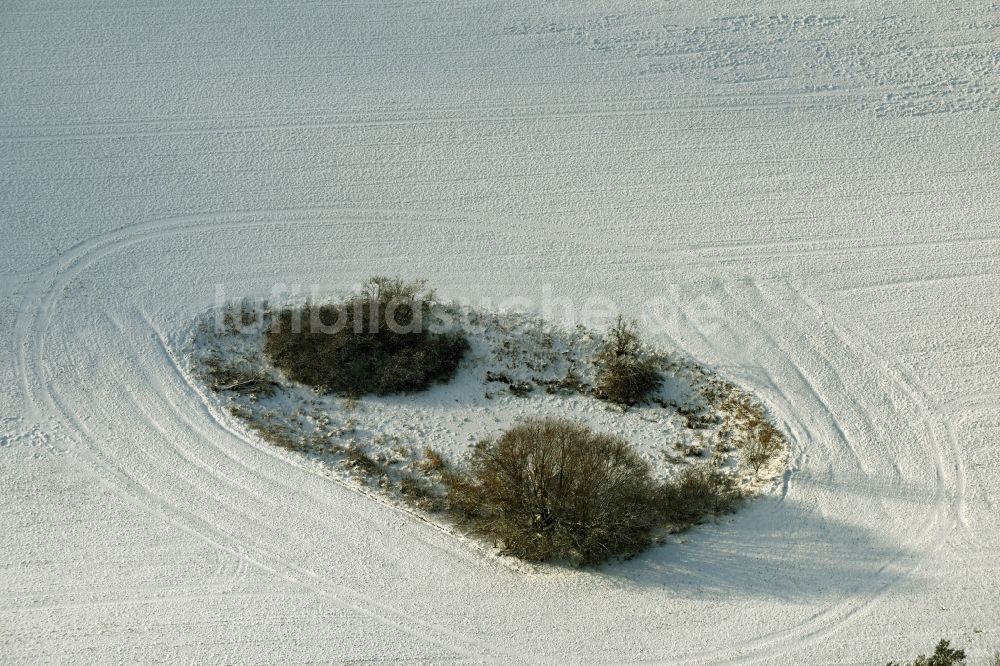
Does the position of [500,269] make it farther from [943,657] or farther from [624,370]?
[943,657]

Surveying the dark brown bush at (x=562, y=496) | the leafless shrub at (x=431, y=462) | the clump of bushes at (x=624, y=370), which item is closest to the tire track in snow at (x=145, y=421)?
the dark brown bush at (x=562, y=496)

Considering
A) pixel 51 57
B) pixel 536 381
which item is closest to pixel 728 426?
pixel 536 381

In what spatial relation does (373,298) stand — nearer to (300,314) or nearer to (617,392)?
(300,314)

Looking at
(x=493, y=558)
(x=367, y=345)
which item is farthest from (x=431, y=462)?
(x=367, y=345)

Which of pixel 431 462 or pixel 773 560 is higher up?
pixel 431 462

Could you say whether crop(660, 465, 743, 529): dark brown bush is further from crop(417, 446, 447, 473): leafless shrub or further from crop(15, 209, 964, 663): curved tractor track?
crop(417, 446, 447, 473): leafless shrub

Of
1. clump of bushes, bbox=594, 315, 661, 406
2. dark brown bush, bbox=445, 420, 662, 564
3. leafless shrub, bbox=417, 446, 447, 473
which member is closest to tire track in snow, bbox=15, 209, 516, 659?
dark brown bush, bbox=445, 420, 662, 564
